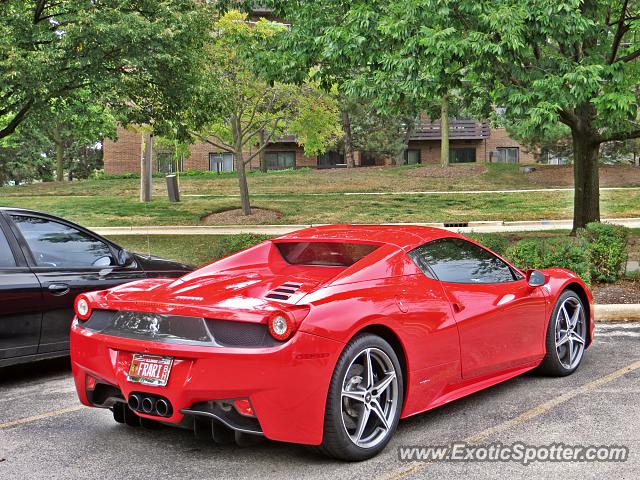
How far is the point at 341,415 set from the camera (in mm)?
4090

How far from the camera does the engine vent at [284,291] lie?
167 inches

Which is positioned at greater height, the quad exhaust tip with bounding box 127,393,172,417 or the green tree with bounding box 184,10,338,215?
the green tree with bounding box 184,10,338,215

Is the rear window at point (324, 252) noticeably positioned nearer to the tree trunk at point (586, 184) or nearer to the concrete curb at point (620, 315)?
the concrete curb at point (620, 315)

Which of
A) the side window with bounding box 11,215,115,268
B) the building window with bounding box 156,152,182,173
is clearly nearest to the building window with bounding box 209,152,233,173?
the building window with bounding box 156,152,182,173

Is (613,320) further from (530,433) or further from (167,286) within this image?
(167,286)

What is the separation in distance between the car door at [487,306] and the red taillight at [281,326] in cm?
146

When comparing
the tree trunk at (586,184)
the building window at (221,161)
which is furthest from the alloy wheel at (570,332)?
the building window at (221,161)

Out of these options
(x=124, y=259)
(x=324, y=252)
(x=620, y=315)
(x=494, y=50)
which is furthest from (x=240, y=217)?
(x=324, y=252)

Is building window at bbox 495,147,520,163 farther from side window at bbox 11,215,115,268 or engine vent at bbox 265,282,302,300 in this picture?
engine vent at bbox 265,282,302,300

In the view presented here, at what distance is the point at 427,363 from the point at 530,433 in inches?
32.1

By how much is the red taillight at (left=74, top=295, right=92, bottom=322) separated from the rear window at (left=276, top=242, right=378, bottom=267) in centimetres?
148

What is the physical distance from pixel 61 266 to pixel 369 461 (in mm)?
3689

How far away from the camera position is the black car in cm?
Result: 612

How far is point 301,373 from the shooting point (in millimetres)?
3934
